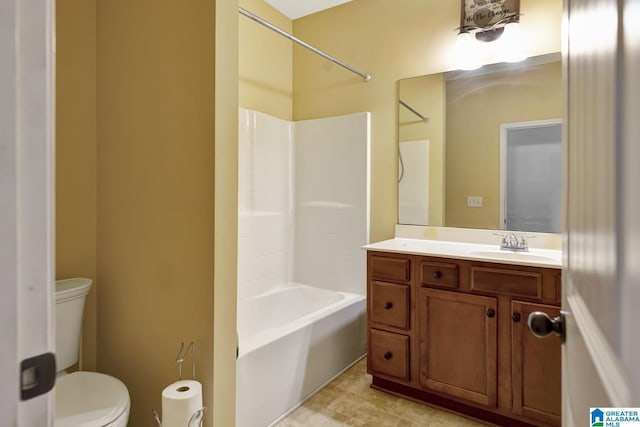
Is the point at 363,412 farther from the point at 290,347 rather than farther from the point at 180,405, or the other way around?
the point at 180,405

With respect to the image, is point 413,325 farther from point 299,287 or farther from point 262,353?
point 299,287

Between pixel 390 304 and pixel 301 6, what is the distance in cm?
243

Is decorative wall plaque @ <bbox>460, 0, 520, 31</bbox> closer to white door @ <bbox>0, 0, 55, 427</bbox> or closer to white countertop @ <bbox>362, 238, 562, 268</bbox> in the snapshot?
white countertop @ <bbox>362, 238, 562, 268</bbox>

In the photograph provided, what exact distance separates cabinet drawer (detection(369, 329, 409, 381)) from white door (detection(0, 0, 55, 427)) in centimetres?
195

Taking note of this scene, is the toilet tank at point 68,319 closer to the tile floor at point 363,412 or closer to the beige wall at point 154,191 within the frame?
the beige wall at point 154,191

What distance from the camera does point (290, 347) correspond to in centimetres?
209

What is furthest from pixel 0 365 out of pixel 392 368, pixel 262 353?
pixel 392 368

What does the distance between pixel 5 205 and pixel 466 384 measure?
7.00ft

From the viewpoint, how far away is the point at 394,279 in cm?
222

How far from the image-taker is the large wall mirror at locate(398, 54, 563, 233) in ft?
7.18

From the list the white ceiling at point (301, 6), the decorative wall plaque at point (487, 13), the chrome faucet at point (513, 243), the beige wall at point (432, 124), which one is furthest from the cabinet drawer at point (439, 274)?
the white ceiling at point (301, 6)

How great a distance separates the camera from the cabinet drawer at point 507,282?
1.80 m

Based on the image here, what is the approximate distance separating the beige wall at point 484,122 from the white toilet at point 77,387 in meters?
2.10

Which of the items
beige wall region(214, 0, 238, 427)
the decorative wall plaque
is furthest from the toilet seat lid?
the decorative wall plaque
